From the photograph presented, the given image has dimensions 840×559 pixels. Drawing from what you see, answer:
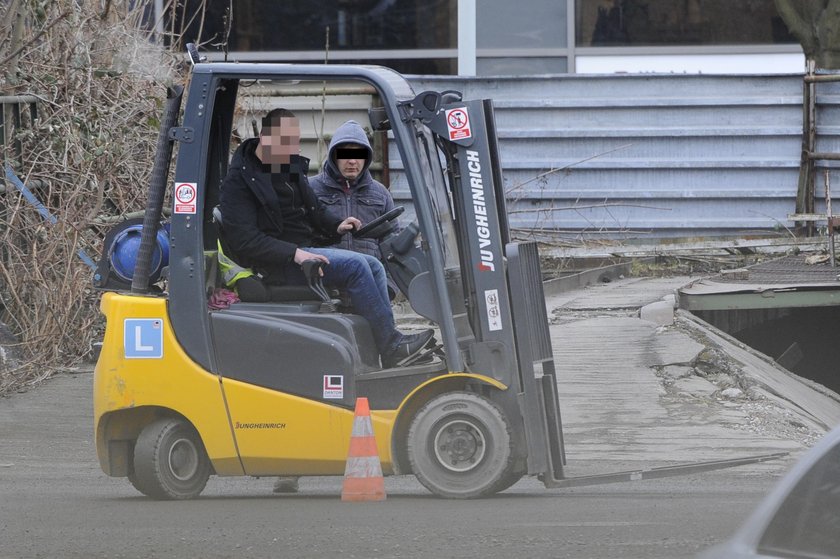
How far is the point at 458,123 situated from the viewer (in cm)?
664

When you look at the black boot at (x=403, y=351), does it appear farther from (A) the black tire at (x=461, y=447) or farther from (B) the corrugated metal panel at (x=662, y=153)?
(B) the corrugated metal panel at (x=662, y=153)

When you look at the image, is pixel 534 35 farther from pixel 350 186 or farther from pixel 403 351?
pixel 403 351

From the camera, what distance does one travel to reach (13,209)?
12.6m

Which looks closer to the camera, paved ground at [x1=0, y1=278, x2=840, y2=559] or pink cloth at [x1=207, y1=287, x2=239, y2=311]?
paved ground at [x1=0, y1=278, x2=840, y2=559]

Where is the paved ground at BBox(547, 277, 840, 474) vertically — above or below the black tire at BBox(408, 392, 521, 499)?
below

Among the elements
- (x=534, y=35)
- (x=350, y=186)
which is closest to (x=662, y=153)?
(x=534, y=35)

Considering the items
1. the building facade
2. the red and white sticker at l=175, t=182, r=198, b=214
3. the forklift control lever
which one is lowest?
the forklift control lever

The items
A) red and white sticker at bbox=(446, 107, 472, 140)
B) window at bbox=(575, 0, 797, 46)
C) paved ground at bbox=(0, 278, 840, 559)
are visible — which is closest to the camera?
paved ground at bbox=(0, 278, 840, 559)

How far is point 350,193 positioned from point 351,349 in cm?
94

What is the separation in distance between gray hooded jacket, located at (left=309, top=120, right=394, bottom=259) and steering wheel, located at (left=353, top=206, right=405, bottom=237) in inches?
2.9

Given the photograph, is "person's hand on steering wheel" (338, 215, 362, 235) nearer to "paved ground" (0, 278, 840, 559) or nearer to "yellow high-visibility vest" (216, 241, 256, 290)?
"yellow high-visibility vest" (216, 241, 256, 290)

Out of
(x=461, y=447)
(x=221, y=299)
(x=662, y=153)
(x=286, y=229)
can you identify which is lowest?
(x=461, y=447)

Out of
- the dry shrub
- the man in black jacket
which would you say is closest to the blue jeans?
the man in black jacket

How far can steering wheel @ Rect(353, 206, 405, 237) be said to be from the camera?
705 cm
